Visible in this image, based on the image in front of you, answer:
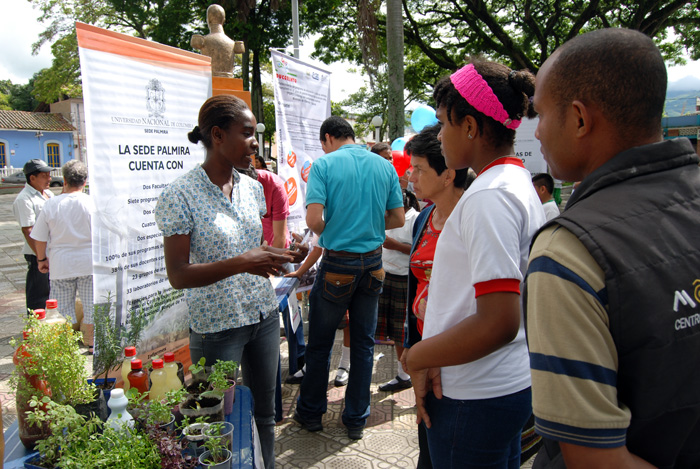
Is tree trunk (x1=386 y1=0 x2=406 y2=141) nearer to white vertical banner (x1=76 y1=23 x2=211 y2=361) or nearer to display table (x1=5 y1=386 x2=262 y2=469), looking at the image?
white vertical banner (x1=76 y1=23 x2=211 y2=361)

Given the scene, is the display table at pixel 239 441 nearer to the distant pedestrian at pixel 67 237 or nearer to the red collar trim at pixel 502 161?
the red collar trim at pixel 502 161

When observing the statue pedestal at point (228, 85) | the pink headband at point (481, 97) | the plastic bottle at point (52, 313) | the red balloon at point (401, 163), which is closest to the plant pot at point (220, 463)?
the plastic bottle at point (52, 313)

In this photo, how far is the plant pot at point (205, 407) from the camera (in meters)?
1.69

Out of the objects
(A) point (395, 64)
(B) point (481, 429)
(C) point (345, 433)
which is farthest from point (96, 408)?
(A) point (395, 64)

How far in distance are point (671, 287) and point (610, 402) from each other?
0.23 m

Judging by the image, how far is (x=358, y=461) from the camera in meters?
3.03

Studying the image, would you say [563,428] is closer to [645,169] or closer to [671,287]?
[671,287]

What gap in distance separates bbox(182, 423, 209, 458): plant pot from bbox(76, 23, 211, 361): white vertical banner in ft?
3.55

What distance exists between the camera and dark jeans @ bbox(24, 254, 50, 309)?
4891 millimetres

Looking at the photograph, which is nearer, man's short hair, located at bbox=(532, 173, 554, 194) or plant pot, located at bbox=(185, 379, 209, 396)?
plant pot, located at bbox=(185, 379, 209, 396)

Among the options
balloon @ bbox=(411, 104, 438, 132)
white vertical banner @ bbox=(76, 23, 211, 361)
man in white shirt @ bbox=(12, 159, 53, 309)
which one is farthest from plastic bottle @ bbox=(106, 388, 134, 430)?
balloon @ bbox=(411, 104, 438, 132)

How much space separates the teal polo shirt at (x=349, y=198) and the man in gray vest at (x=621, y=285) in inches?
93.2

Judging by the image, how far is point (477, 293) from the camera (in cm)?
123

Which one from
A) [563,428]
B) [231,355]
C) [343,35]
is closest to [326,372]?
[231,355]
